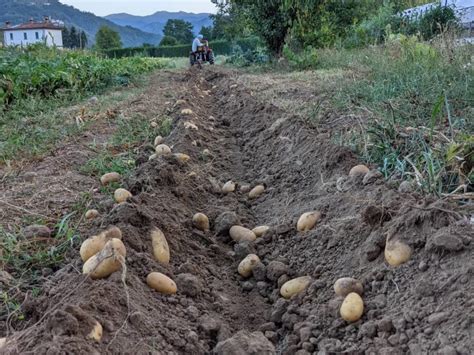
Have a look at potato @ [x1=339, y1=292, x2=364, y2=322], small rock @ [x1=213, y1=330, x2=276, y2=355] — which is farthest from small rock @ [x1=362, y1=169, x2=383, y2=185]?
small rock @ [x1=213, y1=330, x2=276, y2=355]

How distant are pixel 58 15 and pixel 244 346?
139703mm

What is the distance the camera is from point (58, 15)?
12644cm

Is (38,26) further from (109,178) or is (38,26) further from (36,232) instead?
(36,232)

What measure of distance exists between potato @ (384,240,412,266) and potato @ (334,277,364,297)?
14 centimetres

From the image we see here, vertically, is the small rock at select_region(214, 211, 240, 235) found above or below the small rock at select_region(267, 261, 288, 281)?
above

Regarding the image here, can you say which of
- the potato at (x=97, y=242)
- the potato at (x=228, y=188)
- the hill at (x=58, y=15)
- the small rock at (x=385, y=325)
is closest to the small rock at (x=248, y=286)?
the potato at (x=97, y=242)

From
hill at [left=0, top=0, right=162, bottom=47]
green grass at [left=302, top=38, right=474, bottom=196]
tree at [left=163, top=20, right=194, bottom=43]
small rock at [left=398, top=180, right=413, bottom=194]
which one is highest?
hill at [left=0, top=0, right=162, bottom=47]

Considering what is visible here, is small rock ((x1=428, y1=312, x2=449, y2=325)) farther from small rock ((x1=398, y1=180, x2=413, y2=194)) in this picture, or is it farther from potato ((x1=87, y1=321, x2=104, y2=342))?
potato ((x1=87, y1=321, x2=104, y2=342))

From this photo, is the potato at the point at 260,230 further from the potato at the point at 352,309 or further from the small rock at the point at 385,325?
the small rock at the point at 385,325

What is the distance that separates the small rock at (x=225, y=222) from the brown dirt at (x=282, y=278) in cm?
4

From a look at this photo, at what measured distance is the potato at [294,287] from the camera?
2.02 meters

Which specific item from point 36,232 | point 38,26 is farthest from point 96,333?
point 38,26

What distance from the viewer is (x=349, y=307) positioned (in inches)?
66.8

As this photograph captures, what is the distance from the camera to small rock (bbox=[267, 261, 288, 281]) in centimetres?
219
